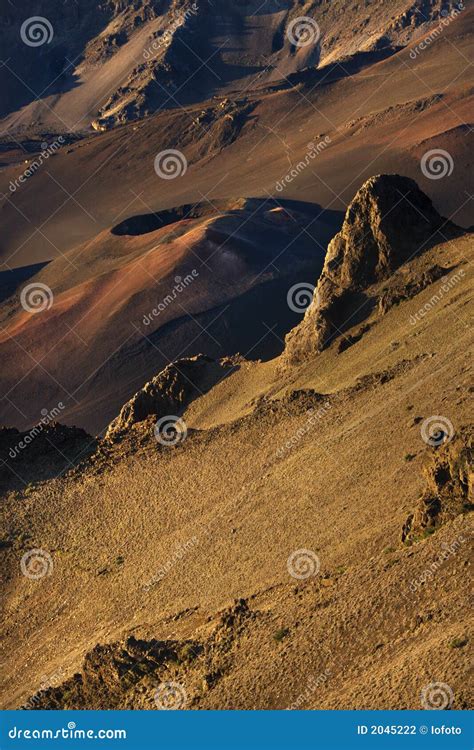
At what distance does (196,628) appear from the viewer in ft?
88.7

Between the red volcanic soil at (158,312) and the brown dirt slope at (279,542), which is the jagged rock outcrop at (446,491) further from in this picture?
the red volcanic soil at (158,312)

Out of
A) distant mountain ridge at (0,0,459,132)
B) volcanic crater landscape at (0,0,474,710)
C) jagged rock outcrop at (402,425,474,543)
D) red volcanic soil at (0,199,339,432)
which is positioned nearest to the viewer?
volcanic crater landscape at (0,0,474,710)

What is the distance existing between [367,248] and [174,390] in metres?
8.19

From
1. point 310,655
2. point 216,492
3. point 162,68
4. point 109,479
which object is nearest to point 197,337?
point 109,479

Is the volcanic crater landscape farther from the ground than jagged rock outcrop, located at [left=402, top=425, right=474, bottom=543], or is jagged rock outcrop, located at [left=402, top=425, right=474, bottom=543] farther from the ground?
the volcanic crater landscape

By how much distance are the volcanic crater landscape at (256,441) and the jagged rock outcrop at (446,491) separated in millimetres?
65

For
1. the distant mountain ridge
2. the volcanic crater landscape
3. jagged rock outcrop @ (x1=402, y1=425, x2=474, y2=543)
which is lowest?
jagged rock outcrop @ (x1=402, y1=425, x2=474, y2=543)

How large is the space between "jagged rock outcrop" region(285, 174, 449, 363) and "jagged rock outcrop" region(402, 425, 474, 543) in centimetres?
1665

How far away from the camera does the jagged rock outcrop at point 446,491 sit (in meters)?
24.5

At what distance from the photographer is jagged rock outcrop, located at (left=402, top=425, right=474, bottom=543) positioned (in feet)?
80.3

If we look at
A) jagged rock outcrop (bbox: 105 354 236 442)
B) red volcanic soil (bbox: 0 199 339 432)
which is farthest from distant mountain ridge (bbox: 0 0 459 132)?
jagged rock outcrop (bbox: 105 354 236 442)

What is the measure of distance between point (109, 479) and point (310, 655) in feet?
63.0

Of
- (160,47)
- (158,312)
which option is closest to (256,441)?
(158,312)

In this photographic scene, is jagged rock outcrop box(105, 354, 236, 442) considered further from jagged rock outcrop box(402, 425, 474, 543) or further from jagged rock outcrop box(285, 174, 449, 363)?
jagged rock outcrop box(402, 425, 474, 543)
